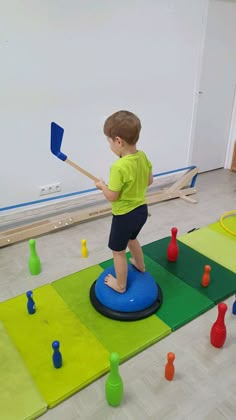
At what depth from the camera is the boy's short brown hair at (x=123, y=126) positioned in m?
1.55

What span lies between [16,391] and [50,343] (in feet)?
0.94

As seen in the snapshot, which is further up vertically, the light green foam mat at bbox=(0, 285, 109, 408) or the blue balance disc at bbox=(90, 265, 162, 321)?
the blue balance disc at bbox=(90, 265, 162, 321)

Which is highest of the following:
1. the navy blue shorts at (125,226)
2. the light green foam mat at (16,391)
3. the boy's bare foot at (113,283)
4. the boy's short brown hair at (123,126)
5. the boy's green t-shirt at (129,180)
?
the boy's short brown hair at (123,126)

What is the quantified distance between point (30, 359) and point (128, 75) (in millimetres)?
2486

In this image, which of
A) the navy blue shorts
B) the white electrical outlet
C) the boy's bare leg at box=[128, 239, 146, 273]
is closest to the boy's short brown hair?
the navy blue shorts

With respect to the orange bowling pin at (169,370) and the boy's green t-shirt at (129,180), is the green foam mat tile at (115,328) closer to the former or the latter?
the orange bowling pin at (169,370)

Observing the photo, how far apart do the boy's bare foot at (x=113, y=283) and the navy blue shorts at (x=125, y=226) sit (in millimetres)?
242

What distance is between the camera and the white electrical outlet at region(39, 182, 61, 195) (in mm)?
2936

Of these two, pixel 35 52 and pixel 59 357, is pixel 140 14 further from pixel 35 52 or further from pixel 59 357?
pixel 59 357

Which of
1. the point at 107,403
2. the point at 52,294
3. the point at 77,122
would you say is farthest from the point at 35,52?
the point at 107,403

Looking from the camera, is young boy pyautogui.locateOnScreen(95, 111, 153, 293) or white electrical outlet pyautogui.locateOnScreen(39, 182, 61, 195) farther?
white electrical outlet pyautogui.locateOnScreen(39, 182, 61, 195)

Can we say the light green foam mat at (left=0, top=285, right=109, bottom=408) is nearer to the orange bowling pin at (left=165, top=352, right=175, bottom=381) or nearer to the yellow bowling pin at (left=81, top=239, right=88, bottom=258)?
the orange bowling pin at (left=165, top=352, right=175, bottom=381)

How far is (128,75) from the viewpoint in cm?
306

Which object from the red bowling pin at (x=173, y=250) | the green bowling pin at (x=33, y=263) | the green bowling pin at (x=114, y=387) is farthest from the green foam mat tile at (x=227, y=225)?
the green bowling pin at (x=114, y=387)
